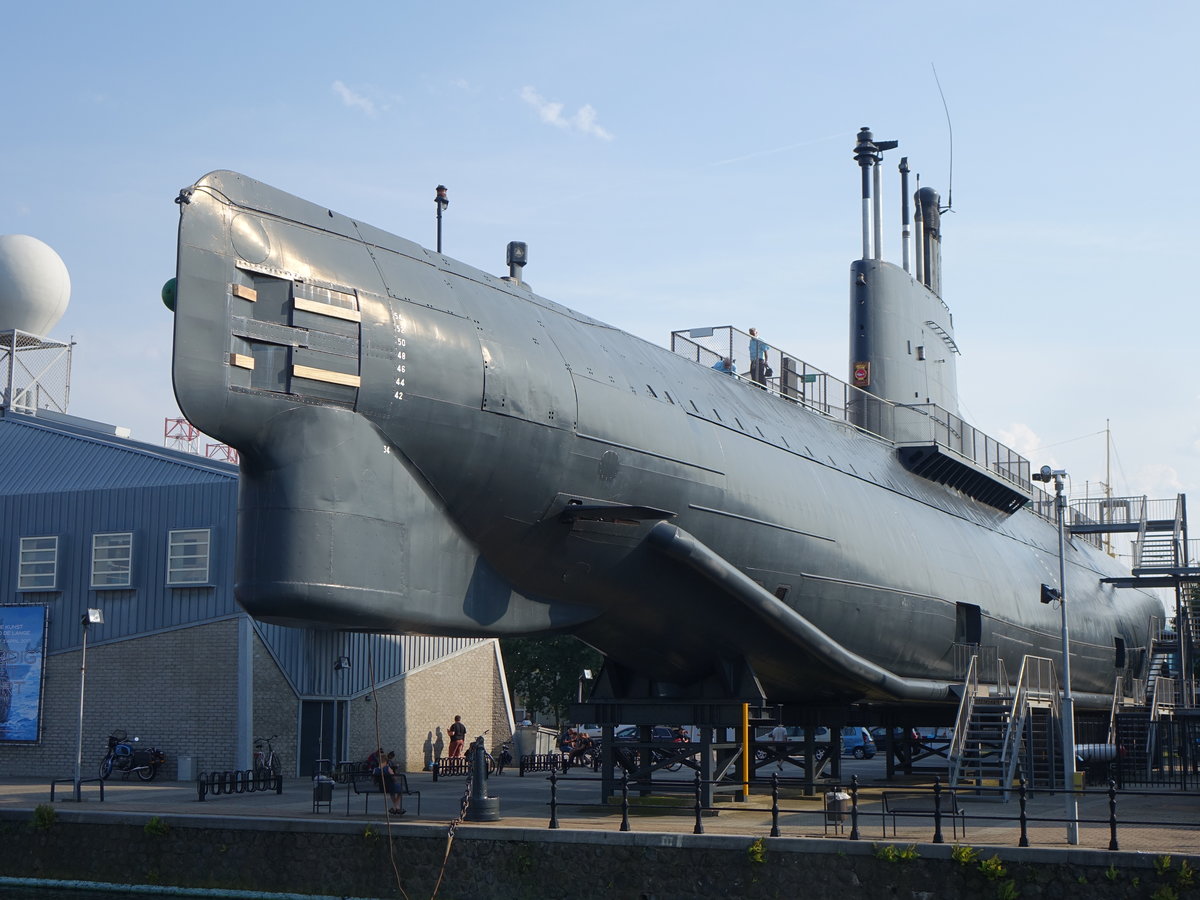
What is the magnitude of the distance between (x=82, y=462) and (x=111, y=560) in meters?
3.17

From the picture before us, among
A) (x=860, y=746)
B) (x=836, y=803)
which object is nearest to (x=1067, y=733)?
→ (x=836, y=803)

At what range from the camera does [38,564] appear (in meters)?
33.2

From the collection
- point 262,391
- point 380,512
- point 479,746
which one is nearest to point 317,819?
point 479,746

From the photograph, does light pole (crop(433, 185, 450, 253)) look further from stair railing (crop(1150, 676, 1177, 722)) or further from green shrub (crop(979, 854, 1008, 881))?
stair railing (crop(1150, 676, 1177, 722))

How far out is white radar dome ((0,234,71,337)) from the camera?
40.5m

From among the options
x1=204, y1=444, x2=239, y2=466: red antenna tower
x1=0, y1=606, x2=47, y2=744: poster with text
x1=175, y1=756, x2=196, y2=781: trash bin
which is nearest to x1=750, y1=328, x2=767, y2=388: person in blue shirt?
x1=175, y1=756, x2=196, y2=781: trash bin

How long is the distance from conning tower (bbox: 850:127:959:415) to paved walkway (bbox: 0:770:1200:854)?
10.3m

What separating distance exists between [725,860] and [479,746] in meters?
4.06

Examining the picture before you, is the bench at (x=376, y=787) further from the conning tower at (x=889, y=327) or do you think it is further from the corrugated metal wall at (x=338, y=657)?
the conning tower at (x=889, y=327)

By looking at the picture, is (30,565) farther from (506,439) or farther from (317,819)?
(506,439)

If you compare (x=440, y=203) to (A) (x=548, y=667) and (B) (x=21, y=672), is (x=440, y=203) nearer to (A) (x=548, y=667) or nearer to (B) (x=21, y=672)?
(B) (x=21, y=672)

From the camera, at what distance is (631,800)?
22.5 meters

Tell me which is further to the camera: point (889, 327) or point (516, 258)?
point (889, 327)

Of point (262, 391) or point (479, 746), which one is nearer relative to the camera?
point (262, 391)
